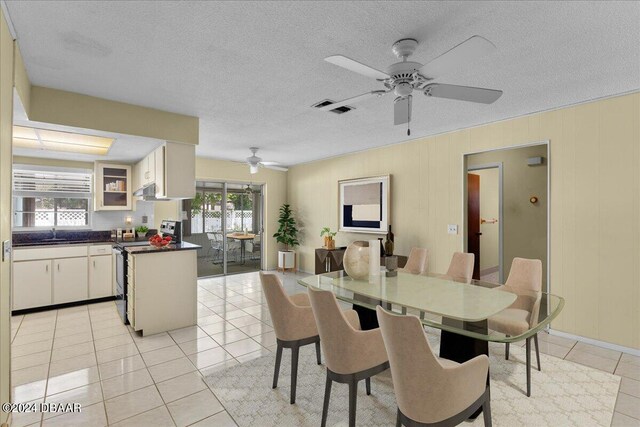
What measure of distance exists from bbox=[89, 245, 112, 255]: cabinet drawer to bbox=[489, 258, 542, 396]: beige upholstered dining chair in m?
5.31

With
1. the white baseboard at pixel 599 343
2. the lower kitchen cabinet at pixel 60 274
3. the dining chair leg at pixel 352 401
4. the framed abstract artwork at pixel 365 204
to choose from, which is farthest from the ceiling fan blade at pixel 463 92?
the lower kitchen cabinet at pixel 60 274

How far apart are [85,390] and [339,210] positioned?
467 centimetres

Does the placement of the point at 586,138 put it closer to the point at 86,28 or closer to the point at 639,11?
the point at 639,11

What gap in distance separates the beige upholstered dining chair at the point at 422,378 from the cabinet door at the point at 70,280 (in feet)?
16.4

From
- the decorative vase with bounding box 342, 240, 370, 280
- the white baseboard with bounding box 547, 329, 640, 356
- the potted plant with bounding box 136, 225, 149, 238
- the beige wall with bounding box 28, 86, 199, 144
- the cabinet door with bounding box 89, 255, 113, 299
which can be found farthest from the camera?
the potted plant with bounding box 136, 225, 149, 238

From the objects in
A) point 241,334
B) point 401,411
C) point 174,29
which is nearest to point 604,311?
point 401,411

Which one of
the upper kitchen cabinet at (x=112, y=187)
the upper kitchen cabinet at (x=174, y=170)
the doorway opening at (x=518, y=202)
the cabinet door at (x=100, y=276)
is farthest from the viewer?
the upper kitchen cabinet at (x=112, y=187)

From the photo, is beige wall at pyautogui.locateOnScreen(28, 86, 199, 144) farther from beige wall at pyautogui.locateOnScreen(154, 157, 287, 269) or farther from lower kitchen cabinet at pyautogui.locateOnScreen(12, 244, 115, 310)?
beige wall at pyautogui.locateOnScreen(154, 157, 287, 269)

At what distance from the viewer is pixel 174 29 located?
2.02 m

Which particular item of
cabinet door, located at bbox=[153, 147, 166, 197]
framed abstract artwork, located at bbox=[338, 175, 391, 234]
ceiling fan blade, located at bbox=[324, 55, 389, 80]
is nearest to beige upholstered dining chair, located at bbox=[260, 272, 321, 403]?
ceiling fan blade, located at bbox=[324, 55, 389, 80]

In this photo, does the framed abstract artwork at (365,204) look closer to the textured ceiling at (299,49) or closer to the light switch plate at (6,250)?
the textured ceiling at (299,49)

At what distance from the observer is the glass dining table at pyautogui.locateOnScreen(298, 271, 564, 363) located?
1805mm

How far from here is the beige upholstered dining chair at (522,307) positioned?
1.81 m

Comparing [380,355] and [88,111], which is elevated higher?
[88,111]
